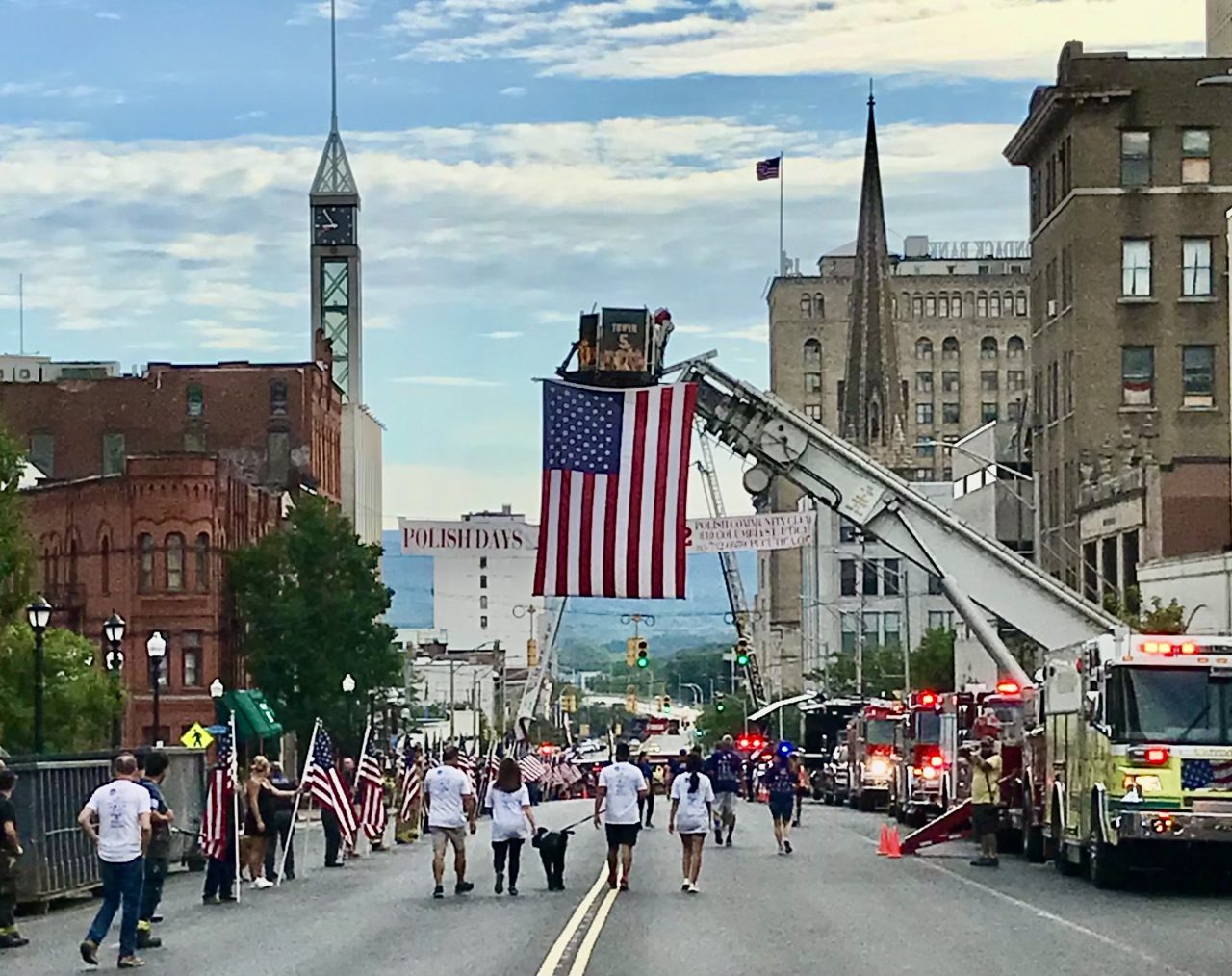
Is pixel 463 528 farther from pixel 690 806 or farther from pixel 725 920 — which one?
pixel 725 920

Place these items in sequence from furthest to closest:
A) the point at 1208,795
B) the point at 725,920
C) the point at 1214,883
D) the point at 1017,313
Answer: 1. the point at 1017,313
2. the point at 1214,883
3. the point at 1208,795
4. the point at 725,920

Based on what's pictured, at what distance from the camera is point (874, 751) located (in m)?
65.6

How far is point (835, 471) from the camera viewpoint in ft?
135

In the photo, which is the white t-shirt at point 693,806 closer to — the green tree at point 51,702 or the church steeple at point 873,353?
the green tree at point 51,702

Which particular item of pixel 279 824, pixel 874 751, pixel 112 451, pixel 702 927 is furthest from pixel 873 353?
pixel 702 927

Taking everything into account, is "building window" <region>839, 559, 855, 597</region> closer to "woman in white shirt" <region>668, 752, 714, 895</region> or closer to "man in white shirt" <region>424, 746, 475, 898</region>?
"woman in white shirt" <region>668, 752, 714, 895</region>

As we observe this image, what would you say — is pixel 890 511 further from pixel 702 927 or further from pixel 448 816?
pixel 702 927

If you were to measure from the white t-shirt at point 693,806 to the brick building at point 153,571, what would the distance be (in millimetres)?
56282

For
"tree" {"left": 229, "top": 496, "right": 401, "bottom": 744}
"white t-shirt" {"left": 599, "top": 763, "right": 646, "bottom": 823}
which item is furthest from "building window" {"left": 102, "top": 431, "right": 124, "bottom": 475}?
"white t-shirt" {"left": 599, "top": 763, "right": 646, "bottom": 823}

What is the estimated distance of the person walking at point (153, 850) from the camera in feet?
72.8

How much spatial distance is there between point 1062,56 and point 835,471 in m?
38.5

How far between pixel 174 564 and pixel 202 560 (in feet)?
3.16

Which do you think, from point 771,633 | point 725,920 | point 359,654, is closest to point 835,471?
point 725,920

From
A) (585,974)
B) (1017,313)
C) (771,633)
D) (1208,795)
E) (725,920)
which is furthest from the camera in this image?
(1017,313)
